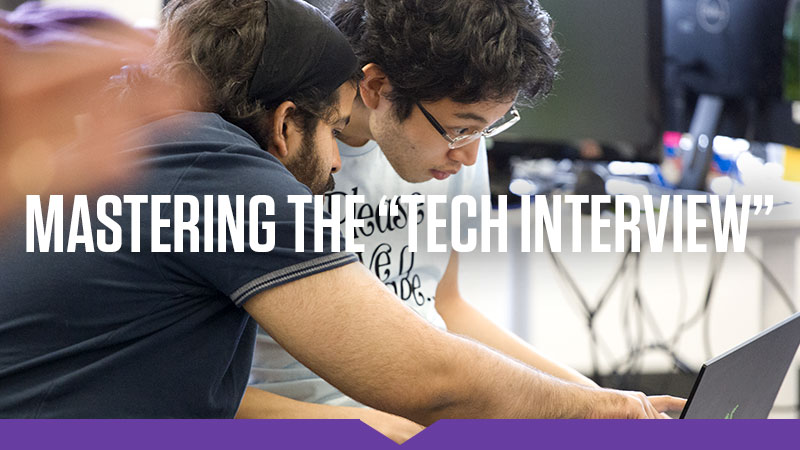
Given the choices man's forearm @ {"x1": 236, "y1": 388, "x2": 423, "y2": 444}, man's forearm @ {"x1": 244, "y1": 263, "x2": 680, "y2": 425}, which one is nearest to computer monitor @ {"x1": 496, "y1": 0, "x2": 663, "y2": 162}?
man's forearm @ {"x1": 236, "y1": 388, "x2": 423, "y2": 444}

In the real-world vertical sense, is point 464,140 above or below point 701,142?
above

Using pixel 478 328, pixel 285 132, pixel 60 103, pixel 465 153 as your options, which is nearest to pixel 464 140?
pixel 465 153

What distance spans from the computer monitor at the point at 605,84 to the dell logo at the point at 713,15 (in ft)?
0.64

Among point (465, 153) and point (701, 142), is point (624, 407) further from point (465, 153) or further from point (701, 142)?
point (701, 142)

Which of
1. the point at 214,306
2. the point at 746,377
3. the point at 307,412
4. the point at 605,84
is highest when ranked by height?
the point at 605,84

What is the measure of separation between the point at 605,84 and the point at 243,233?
5.24 ft

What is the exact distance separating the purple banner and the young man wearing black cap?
24cm

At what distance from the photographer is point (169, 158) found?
32.4 inches

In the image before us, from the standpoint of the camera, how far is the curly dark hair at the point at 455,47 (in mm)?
1350

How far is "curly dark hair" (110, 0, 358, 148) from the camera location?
938 mm

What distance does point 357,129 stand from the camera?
147 centimetres

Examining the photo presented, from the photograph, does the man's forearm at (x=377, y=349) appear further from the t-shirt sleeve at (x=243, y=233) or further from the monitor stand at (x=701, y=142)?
the monitor stand at (x=701, y=142)

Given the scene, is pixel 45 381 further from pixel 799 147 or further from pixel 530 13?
pixel 799 147

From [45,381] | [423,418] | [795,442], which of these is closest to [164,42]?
[45,381]
